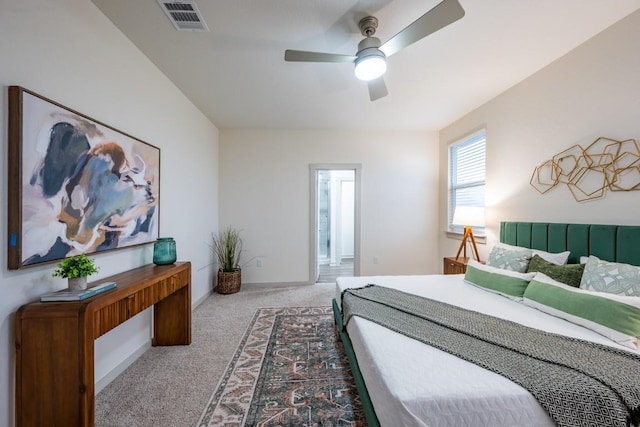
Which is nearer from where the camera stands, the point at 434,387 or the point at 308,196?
the point at 434,387

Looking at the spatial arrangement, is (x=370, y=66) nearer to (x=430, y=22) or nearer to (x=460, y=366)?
(x=430, y=22)

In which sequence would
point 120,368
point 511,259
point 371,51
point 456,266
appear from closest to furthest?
point 371,51 < point 120,368 < point 511,259 < point 456,266

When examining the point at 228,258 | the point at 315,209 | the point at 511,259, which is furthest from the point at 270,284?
the point at 511,259

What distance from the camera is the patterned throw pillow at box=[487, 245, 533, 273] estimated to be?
2.29m

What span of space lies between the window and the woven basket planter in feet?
11.5

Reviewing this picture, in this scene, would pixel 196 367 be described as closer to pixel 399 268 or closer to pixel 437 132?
pixel 399 268

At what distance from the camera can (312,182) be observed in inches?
169

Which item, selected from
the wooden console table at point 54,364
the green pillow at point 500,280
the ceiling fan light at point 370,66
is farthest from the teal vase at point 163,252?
the green pillow at point 500,280

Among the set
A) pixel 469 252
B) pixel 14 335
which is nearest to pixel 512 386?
pixel 14 335

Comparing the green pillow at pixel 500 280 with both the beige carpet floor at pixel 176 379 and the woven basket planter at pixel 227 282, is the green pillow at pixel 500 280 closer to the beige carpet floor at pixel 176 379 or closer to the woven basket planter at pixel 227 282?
the beige carpet floor at pixel 176 379

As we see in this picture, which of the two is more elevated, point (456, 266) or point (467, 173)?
point (467, 173)

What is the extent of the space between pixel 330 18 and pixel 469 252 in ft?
10.9

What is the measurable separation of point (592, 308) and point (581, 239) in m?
0.79

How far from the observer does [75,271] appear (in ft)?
4.50
